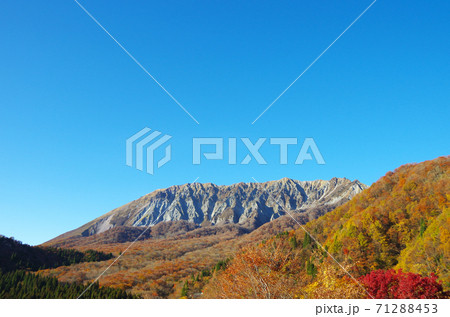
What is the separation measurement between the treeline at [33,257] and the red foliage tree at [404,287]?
119 metres

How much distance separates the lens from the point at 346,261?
21484mm

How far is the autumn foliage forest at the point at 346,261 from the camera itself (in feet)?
69.5

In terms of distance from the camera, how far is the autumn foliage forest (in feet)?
69.5

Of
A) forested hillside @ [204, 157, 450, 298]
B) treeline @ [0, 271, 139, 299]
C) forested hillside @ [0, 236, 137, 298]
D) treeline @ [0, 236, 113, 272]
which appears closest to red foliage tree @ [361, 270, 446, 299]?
forested hillside @ [204, 157, 450, 298]

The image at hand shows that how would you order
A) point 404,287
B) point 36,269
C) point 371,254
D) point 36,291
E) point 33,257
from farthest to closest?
point 33,257, point 36,269, point 371,254, point 36,291, point 404,287

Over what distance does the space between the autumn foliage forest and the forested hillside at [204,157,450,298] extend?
79mm

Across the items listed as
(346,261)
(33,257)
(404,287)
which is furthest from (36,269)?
(404,287)

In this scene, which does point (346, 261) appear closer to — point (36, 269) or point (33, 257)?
point (36, 269)

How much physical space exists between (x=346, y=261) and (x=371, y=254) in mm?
70275

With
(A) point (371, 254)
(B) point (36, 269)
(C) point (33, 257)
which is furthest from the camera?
(C) point (33, 257)

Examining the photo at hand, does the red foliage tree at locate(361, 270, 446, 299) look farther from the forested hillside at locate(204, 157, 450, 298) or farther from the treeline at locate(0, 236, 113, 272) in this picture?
the treeline at locate(0, 236, 113, 272)
